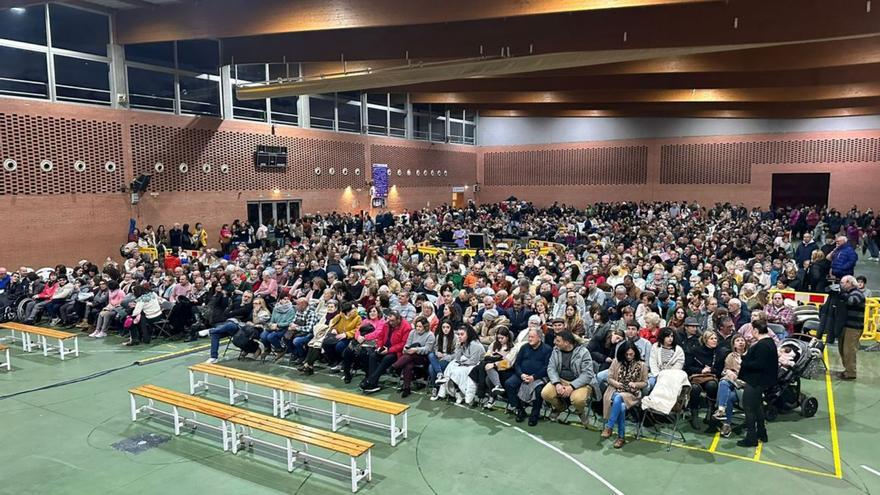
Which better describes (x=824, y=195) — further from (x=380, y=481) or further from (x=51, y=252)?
(x=51, y=252)

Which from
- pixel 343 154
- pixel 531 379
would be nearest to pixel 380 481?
pixel 531 379

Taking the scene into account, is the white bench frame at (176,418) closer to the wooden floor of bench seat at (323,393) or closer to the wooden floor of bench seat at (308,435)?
the wooden floor of bench seat at (308,435)

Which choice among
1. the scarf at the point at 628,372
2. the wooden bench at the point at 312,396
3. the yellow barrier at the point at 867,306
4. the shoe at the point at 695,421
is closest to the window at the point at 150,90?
the wooden bench at the point at 312,396

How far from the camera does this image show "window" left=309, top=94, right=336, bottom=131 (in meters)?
25.5

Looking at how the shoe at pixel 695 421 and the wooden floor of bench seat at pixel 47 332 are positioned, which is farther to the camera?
the wooden floor of bench seat at pixel 47 332

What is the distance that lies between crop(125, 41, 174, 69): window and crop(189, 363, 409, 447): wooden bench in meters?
14.4

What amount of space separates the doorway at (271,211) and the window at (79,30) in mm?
7522

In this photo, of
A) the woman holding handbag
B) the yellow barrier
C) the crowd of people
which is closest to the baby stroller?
the crowd of people

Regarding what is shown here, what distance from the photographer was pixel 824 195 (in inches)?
1154

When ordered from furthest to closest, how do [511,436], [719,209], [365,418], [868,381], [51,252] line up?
[719,209]
[51,252]
[868,381]
[365,418]
[511,436]

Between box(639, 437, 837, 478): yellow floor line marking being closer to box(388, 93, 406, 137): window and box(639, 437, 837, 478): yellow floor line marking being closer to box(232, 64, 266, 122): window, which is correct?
box(232, 64, 266, 122): window

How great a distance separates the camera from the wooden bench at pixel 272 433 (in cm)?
545

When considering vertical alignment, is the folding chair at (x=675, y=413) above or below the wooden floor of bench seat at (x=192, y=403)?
below

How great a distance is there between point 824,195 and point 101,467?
1317 inches
